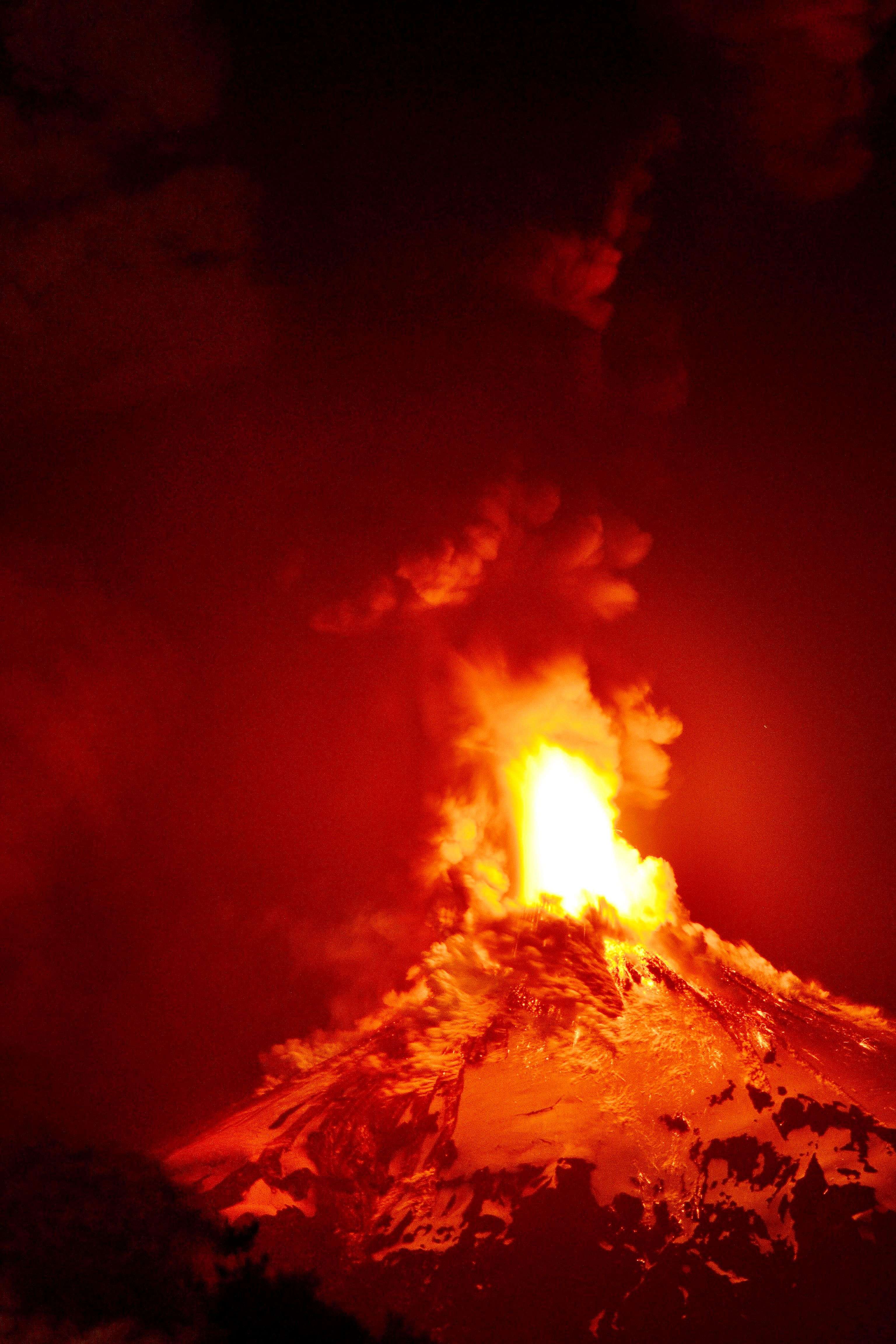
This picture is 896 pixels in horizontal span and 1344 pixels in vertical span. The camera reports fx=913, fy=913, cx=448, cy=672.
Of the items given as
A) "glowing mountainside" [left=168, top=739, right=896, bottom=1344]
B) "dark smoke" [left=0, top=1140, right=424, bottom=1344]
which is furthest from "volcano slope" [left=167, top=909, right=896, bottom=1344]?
"dark smoke" [left=0, top=1140, right=424, bottom=1344]

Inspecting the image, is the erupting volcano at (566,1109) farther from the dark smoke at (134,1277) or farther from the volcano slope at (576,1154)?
the dark smoke at (134,1277)

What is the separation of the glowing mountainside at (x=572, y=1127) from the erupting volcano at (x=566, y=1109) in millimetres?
22

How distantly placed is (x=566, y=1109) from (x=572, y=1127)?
0.19m

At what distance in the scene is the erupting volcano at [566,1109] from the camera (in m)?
6.59

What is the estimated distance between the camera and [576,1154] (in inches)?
297

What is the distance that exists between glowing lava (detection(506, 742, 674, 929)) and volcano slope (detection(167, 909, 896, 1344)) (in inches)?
15.8

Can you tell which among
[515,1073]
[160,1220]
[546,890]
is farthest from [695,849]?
[160,1220]

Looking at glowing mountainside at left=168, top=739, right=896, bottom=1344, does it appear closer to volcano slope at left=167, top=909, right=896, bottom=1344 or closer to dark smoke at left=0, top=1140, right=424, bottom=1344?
volcano slope at left=167, top=909, right=896, bottom=1344

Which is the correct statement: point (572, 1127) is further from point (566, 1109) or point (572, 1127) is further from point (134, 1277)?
point (134, 1277)

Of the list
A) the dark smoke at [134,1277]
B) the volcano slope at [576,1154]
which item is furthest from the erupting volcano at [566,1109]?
the dark smoke at [134,1277]

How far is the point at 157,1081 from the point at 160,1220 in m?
3.36

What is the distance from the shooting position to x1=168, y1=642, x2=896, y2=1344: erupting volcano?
259 inches

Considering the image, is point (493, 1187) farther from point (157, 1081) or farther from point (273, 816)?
point (273, 816)

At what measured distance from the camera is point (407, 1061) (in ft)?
28.8
